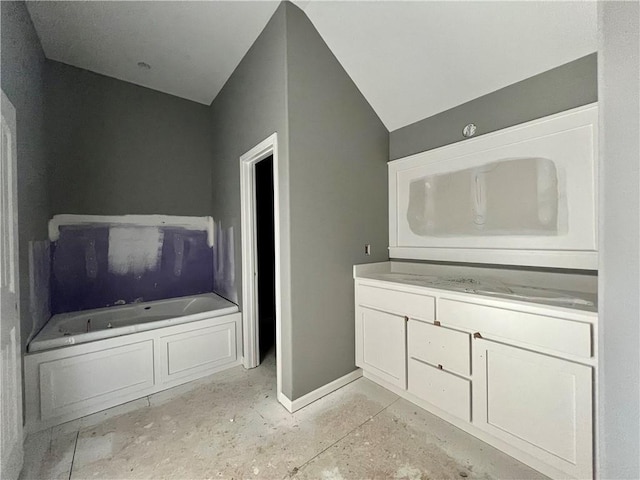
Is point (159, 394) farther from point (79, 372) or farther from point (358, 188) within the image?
point (358, 188)

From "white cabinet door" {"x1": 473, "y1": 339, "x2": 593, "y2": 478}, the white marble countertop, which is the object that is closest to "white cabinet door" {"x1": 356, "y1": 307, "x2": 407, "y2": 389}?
the white marble countertop

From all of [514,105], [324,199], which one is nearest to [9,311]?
[324,199]

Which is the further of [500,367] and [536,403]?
[500,367]

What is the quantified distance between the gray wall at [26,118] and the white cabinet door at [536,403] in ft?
9.57

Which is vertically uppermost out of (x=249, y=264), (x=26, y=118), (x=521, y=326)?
(x=26, y=118)

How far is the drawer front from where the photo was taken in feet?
3.83

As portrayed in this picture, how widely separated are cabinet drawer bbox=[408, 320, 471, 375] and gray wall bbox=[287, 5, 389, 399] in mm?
576

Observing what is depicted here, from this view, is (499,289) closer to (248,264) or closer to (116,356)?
(248,264)

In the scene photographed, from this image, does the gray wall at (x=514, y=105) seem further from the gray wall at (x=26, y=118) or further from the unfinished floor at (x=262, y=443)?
the gray wall at (x=26, y=118)

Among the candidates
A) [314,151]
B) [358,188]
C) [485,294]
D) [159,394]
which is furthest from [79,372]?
[485,294]

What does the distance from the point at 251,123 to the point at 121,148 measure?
1.54 meters

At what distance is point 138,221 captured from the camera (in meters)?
2.72

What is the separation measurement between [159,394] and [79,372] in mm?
575

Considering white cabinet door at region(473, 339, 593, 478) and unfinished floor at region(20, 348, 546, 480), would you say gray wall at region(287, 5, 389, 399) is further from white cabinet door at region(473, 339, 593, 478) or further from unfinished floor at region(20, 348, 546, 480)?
white cabinet door at region(473, 339, 593, 478)
